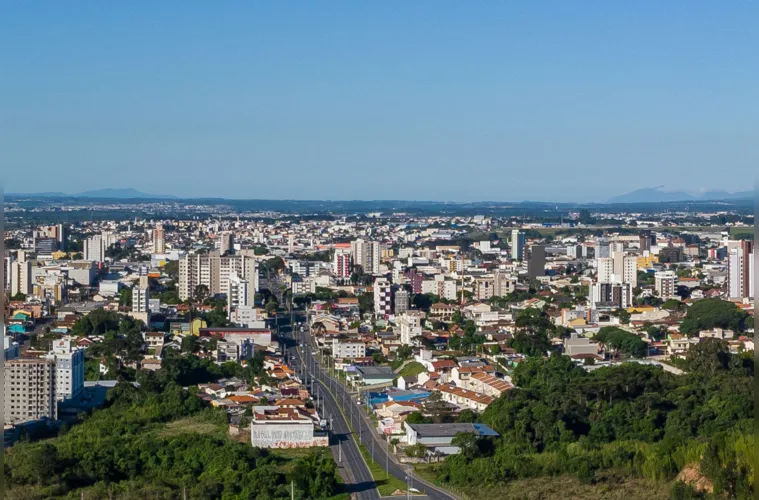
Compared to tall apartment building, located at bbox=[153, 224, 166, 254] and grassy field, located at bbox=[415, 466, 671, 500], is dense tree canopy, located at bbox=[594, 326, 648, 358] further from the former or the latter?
tall apartment building, located at bbox=[153, 224, 166, 254]

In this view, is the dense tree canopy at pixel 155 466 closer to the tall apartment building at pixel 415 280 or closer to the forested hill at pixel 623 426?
the forested hill at pixel 623 426

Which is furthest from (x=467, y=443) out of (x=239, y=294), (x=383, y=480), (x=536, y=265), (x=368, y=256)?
(x=368, y=256)

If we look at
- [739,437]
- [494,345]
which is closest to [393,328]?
[494,345]

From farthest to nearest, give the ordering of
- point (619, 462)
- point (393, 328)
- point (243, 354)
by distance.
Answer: point (393, 328), point (243, 354), point (619, 462)

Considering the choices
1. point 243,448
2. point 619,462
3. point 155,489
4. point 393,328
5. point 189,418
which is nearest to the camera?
point 155,489

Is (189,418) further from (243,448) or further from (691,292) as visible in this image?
(691,292)

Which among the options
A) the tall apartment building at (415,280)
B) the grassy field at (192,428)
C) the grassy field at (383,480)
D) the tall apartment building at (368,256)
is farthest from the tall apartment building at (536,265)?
the grassy field at (383,480)

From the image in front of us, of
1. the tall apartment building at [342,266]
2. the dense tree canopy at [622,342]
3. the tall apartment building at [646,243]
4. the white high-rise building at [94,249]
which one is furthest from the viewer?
the tall apartment building at [646,243]
